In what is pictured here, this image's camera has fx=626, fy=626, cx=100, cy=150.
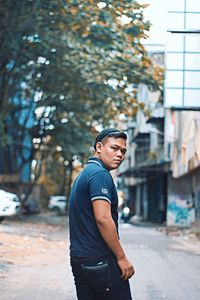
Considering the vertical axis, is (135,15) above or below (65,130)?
above

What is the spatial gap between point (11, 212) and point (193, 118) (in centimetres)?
938

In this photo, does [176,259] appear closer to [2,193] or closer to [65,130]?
[2,193]

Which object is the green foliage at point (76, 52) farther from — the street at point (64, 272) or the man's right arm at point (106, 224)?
the man's right arm at point (106, 224)

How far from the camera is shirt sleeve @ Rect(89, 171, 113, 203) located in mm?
4121

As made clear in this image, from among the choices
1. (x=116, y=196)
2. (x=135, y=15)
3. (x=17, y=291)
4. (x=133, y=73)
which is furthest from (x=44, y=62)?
(x=116, y=196)

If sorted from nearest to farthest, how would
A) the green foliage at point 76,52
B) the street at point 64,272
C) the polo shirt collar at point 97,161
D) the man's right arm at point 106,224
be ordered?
the man's right arm at point 106,224 → the polo shirt collar at point 97,161 → the street at point 64,272 → the green foliage at point 76,52

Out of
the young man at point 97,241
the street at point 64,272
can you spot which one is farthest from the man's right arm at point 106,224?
the street at point 64,272

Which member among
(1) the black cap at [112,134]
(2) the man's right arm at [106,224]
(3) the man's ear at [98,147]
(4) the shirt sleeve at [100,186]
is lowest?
(2) the man's right arm at [106,224]

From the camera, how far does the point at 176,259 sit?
46.2ft

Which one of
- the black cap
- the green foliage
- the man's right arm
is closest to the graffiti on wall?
the green foliage

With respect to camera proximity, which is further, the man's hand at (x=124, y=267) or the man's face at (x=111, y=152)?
the man's face at (x=111, y=152)

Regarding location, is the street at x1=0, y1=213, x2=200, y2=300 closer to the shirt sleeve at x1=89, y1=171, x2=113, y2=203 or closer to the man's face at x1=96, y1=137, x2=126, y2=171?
the man's face at x1=96, y1=137, x2=126, y2=171

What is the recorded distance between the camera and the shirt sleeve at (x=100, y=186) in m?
4.12

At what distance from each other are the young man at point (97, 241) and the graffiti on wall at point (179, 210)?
104 feet
